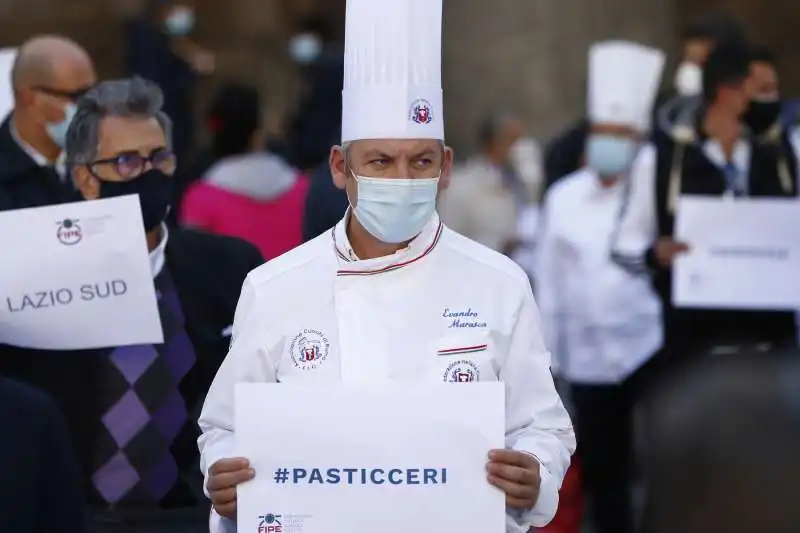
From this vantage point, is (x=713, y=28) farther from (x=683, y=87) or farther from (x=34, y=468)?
(x=34, y=468)

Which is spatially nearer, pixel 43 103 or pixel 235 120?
pixel 43 103

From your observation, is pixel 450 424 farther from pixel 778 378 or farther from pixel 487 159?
pixel 487 159

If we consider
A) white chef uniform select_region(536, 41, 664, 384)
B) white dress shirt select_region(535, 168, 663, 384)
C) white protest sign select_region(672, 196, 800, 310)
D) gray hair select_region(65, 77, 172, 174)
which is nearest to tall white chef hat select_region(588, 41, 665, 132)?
white chef uniform select_region(536, 41, 664, 384)

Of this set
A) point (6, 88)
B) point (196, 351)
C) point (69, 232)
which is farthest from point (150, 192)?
point (6, 88)

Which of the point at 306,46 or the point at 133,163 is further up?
the point at 133,163

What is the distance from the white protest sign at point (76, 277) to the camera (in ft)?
17.2

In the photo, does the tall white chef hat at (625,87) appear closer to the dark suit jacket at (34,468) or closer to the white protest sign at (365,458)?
the white protest sign at (365,458)

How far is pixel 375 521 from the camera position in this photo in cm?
414

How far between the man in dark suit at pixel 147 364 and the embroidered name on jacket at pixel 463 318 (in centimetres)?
125

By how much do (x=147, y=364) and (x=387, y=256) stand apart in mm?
1229

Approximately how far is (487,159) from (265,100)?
5645 millimetres


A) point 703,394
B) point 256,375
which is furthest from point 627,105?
point 703,394

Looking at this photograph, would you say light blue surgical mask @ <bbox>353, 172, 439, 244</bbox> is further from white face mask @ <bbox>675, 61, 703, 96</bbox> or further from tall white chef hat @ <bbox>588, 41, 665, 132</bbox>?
white face mask @ <bbox>675, 61, 703, 96</bbox>

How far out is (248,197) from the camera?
28.7 ft
